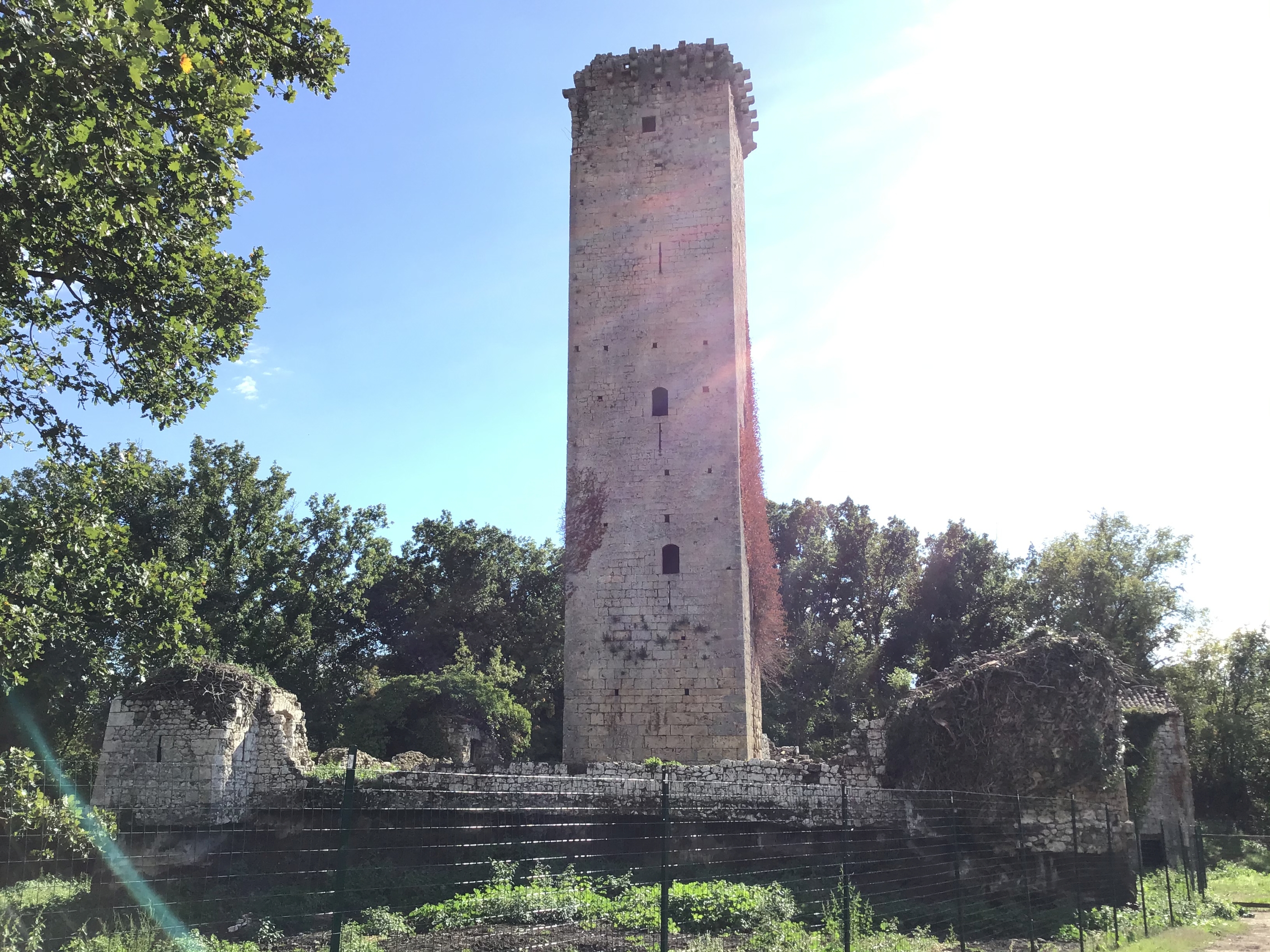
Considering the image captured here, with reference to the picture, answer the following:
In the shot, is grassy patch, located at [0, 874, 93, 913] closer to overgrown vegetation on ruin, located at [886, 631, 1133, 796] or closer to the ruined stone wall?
the ruined stone wall

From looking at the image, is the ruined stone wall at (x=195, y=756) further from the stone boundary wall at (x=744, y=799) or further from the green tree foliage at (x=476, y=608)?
the green tree foliage at (x=476, y=608)

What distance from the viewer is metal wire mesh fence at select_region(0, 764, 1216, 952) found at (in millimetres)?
7148

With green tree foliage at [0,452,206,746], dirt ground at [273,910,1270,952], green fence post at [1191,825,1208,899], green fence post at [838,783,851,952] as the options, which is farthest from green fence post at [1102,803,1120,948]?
green tree foliage at [0,452,206,746]

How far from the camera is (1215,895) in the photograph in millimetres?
14750

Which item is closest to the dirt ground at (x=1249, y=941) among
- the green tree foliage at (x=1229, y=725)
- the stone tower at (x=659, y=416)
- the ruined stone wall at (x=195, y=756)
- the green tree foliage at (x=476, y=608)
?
the stone tower at (x=659, y=416)

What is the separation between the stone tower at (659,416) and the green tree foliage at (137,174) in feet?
34.6

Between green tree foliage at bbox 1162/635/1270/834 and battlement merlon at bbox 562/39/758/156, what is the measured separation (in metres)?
Answer: 23.1

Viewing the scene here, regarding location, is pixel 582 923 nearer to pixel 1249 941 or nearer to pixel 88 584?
pixel 88 584

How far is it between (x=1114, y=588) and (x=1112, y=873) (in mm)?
20544

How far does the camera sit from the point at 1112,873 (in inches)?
416

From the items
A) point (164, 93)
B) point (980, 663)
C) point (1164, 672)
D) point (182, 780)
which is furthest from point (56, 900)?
point (1164, 672)

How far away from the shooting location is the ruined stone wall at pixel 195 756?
12.8 metres

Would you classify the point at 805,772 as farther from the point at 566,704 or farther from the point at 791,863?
the point at 566,704

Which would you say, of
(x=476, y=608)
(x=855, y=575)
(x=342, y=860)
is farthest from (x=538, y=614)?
(x=342, y=860)
